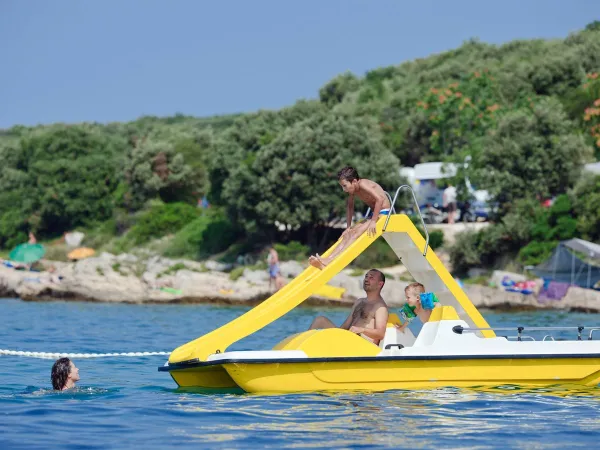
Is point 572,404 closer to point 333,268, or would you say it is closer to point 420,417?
point 420,417

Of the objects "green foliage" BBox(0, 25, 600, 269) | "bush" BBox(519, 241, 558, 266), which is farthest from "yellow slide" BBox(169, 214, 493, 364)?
"green foliage" BBox(0, 25, 600, 269)

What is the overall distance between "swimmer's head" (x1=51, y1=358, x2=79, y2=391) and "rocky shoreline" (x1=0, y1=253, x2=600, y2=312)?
71.6 ft

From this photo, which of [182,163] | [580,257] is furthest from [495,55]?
[580,257]

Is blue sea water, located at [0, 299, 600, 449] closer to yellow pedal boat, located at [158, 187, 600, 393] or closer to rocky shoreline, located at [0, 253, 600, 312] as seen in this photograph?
yellow pedal boat, located at [158, 187, 600, 393]

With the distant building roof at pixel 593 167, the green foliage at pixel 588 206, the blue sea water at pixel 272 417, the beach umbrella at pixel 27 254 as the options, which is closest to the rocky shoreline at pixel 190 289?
the beach umbrella at pixel 27 254

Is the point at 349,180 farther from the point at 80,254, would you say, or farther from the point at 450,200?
the point at 80,254

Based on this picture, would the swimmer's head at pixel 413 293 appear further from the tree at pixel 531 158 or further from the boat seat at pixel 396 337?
the tree at pixel 531 158

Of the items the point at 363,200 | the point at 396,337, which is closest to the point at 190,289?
the point at 396,337

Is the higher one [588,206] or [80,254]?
[588,206]

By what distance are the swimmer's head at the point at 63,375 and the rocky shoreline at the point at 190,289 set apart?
21.8 m

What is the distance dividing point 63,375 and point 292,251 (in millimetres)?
29351

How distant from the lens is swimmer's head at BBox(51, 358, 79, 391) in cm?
1101

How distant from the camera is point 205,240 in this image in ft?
152

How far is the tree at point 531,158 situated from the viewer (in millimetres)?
40469
